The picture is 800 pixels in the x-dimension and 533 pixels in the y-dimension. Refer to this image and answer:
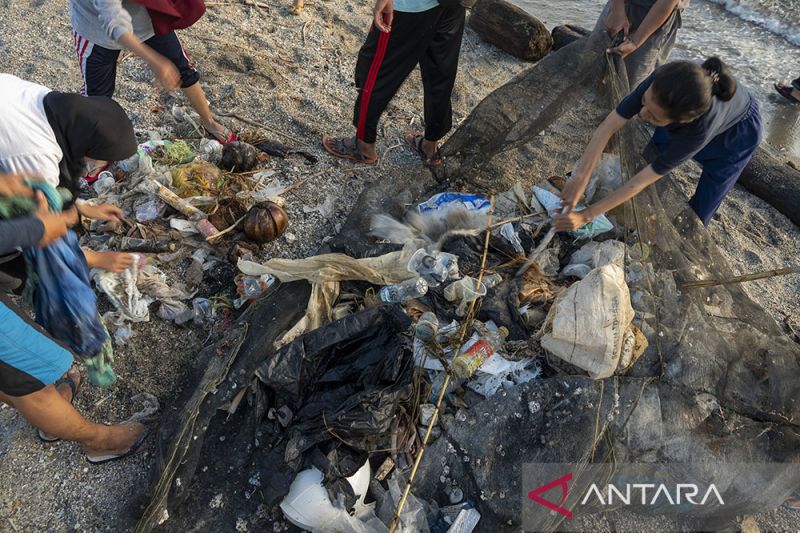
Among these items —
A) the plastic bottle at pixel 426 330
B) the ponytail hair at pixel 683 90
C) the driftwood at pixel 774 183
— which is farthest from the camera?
the driftwood at pixel 774 183

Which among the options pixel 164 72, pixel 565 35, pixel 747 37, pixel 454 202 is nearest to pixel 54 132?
pixel 164 72

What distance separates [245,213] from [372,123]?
1.18 meters

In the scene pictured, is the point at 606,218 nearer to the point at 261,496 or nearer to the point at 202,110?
the point at 261,496

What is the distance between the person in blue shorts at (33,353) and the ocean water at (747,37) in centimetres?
681

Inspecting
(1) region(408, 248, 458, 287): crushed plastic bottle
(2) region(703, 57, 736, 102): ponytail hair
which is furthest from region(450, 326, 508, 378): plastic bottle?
(2) region(703, 57, 736, 102): ponytail hair

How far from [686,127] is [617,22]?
1410 mm

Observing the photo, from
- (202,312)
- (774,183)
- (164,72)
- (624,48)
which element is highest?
(624,48)

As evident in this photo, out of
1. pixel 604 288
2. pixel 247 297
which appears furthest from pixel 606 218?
pixel 247 297

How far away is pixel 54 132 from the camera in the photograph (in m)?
1.84

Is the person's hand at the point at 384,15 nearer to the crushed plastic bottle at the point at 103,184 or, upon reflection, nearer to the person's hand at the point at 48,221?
the crushed plastic bottle at the point at 103,184

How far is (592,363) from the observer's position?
2.35 m

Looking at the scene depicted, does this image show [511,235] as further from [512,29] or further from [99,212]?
[512,29]

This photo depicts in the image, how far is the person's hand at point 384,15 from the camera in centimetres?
308

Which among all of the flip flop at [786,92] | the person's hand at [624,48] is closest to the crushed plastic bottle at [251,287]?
the person's hand at [624,48]
